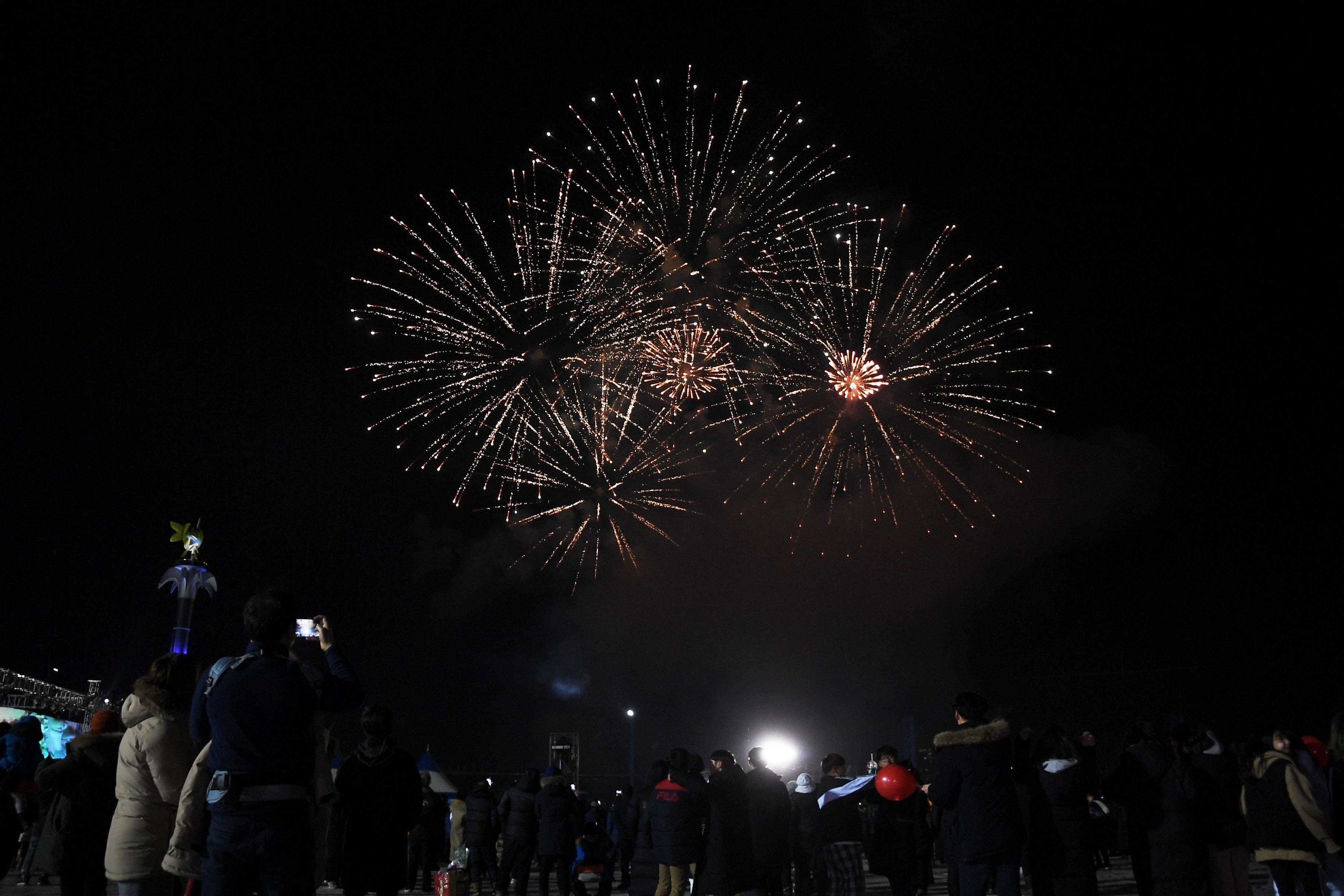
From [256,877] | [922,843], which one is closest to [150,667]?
[256,877]

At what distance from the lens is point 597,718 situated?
150 ft

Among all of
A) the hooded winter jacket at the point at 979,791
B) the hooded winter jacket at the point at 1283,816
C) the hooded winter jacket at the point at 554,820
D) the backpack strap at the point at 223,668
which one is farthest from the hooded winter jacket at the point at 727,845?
the backpack strap at the point at 223,668

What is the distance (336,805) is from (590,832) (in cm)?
578

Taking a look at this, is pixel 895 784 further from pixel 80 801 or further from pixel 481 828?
pixel 481 828

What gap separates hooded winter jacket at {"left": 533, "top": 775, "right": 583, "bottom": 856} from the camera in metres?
10.7

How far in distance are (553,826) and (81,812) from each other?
5977 mm

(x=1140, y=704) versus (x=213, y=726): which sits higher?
(x=1140, y=704)

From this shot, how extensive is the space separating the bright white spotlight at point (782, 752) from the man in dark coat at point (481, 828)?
2081 cm

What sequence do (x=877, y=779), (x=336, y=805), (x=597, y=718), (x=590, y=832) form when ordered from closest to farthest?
(x=336, y=805)
(x=877, y=779)
(x=590, y=832)
(x=597, y=718)

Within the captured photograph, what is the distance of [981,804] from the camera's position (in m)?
5.72

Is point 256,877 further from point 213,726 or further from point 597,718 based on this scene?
point 597,718

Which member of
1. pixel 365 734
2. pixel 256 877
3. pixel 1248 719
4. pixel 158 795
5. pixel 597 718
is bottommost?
pixel 256 877

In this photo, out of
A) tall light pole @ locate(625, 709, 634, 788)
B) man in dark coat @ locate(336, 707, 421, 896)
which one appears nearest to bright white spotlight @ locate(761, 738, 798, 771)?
tall light pole @ locate(625, 709, 634, 788)

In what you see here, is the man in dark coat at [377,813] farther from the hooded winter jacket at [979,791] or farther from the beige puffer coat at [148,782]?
the hooded winter jacket at [979,791]
